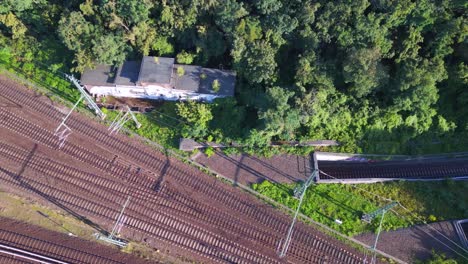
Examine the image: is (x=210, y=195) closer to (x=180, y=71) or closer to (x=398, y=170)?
(x=180, y=71)

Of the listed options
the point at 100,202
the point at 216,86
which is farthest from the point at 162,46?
the point at 100,202

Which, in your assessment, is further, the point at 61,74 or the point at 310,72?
the point at 61,74

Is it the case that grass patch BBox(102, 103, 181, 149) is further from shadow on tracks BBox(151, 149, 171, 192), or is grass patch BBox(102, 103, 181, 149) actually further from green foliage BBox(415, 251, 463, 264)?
green foliage BBox(415, 251, 463, 264)

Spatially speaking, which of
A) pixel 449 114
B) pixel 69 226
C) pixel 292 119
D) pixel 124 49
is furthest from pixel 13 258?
pixel 449 114

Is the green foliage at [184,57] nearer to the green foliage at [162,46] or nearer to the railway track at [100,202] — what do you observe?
the green foliage at [162,46]

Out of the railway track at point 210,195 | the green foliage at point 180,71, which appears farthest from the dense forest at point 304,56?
the railway track at point 210,195

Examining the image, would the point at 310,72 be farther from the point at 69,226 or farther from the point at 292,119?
the point at 69,226

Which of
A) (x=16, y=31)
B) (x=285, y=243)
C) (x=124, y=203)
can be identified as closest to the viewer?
(x=285, y=243)
